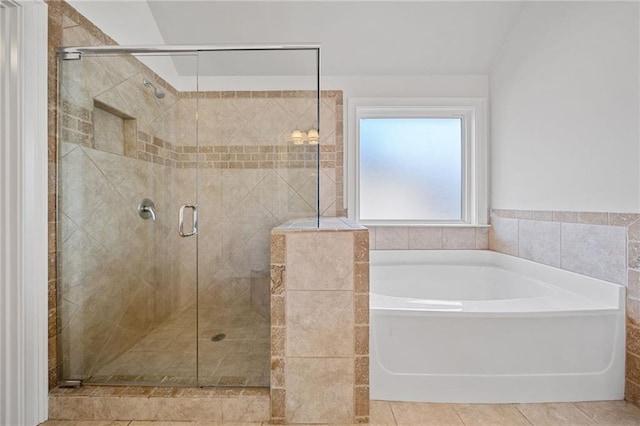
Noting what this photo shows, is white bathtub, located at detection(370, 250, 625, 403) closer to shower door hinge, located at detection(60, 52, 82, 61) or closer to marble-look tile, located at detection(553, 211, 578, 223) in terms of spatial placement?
marble-look tile, located at detection(553, 211, 578, 223)

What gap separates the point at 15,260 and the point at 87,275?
33cm

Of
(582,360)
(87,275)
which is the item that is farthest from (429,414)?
(87,275)

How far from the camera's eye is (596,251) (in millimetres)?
1581

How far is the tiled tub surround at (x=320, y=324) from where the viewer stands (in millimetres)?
1252

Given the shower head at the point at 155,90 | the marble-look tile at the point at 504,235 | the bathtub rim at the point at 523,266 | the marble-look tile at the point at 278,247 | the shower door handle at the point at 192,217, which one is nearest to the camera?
the marble-look tile at the point at 278,247

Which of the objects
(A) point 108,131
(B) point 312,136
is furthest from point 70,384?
(B) point 312,136

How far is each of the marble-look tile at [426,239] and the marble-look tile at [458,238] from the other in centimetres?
4

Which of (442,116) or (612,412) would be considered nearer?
(612,412)

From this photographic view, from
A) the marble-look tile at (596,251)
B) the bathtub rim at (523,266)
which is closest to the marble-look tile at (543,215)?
the marble-look tile at (596,251)

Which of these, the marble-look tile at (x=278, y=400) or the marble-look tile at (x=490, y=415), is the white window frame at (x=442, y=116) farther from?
the marble-look tile at (x=278, y=400)

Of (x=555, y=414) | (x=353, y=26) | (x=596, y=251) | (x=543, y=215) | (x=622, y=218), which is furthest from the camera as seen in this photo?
(x=353, y=26)

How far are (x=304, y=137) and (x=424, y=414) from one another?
142 centimetres

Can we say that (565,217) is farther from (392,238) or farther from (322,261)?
(322,261)

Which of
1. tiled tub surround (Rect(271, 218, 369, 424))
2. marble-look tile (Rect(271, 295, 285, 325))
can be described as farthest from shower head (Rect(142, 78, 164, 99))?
marble-look tile (Rect(271, 295, 285, 325))
